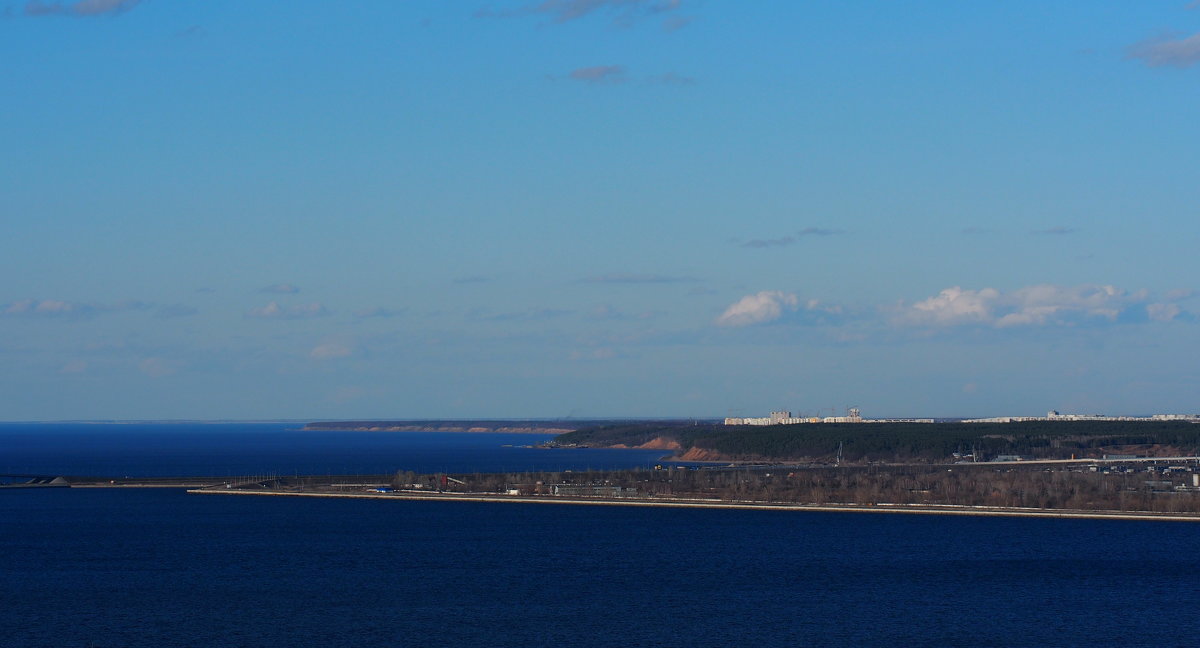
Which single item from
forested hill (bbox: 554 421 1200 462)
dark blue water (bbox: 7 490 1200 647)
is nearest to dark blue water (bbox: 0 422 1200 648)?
dark blue water (bbox: 7 490 1200 647)

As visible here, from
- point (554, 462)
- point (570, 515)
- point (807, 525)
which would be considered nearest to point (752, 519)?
point (807, 525)

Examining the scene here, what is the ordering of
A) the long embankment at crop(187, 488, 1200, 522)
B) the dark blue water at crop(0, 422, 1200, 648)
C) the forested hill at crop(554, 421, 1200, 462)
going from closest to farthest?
the dark blue water at crop(0, 422, 1200, 648)
the long embankment at crop(187, 488, 1200, 522)
the forested hill at crop(554, 421, 1200, 462)

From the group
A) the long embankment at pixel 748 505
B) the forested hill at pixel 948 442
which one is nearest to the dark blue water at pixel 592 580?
the long embankment at pixel 748 505

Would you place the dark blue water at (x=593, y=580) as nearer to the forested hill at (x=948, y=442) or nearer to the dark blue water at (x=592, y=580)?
the dark blue water at (x=592, y=580)

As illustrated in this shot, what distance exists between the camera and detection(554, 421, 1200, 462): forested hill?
148 meters

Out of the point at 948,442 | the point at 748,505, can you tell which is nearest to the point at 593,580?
the point at 748,505

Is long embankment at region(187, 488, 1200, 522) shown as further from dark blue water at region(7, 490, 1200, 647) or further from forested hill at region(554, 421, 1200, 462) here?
forested hill at region(554, 421, 1200, 462)

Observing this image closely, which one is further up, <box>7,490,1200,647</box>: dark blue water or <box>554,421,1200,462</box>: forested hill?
<box>554,421,1200,462</box>: forested hill

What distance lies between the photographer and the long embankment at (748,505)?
83.3m

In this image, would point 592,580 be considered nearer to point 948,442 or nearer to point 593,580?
point 593,580

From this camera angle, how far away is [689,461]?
557ft

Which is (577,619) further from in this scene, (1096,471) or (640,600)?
(1096,471)

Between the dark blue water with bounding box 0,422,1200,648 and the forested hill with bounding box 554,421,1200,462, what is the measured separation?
6536 cm

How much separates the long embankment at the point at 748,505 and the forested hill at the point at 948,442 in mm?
53455
